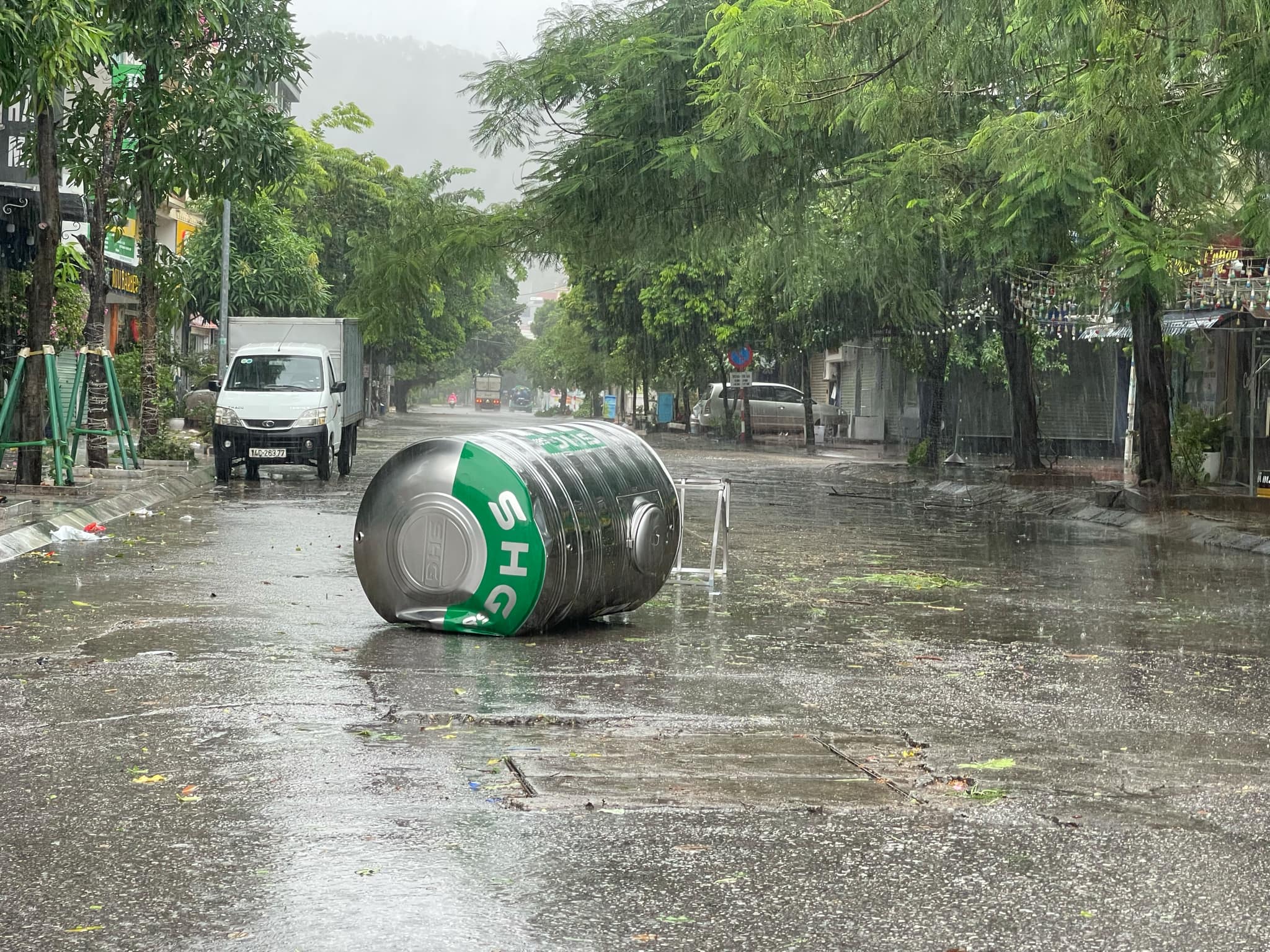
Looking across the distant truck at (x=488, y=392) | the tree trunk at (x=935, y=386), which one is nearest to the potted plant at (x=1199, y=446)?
the tree trunk at (x=935, y=386)

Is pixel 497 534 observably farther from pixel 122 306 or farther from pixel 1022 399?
pixel 122 306

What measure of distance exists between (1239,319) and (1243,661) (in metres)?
14.7

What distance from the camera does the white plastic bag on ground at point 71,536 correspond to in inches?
567

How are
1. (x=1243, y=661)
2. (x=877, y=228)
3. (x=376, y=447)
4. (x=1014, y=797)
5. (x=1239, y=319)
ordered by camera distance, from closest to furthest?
(x=1014, y=797), (x=1243, y=661), (x=877, y=228), (x=1239, y=319), (x=376, y=447)

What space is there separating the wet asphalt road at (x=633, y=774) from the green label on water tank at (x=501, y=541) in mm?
216

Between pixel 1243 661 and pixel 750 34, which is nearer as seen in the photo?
pixel 1243 661

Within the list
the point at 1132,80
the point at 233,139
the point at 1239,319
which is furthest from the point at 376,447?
the point at 1132,80

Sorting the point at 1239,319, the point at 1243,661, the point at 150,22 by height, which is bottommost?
the point at 1243,661

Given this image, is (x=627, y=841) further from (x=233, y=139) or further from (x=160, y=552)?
(x=233, y=139)

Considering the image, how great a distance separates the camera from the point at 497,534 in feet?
30.2

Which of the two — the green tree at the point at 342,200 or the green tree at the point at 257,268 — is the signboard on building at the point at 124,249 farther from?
→ the green tree at the point at 342,200

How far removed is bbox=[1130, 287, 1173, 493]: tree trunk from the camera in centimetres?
2216

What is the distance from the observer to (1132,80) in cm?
1129

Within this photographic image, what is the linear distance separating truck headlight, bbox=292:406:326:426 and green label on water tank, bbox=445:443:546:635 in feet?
50.6
